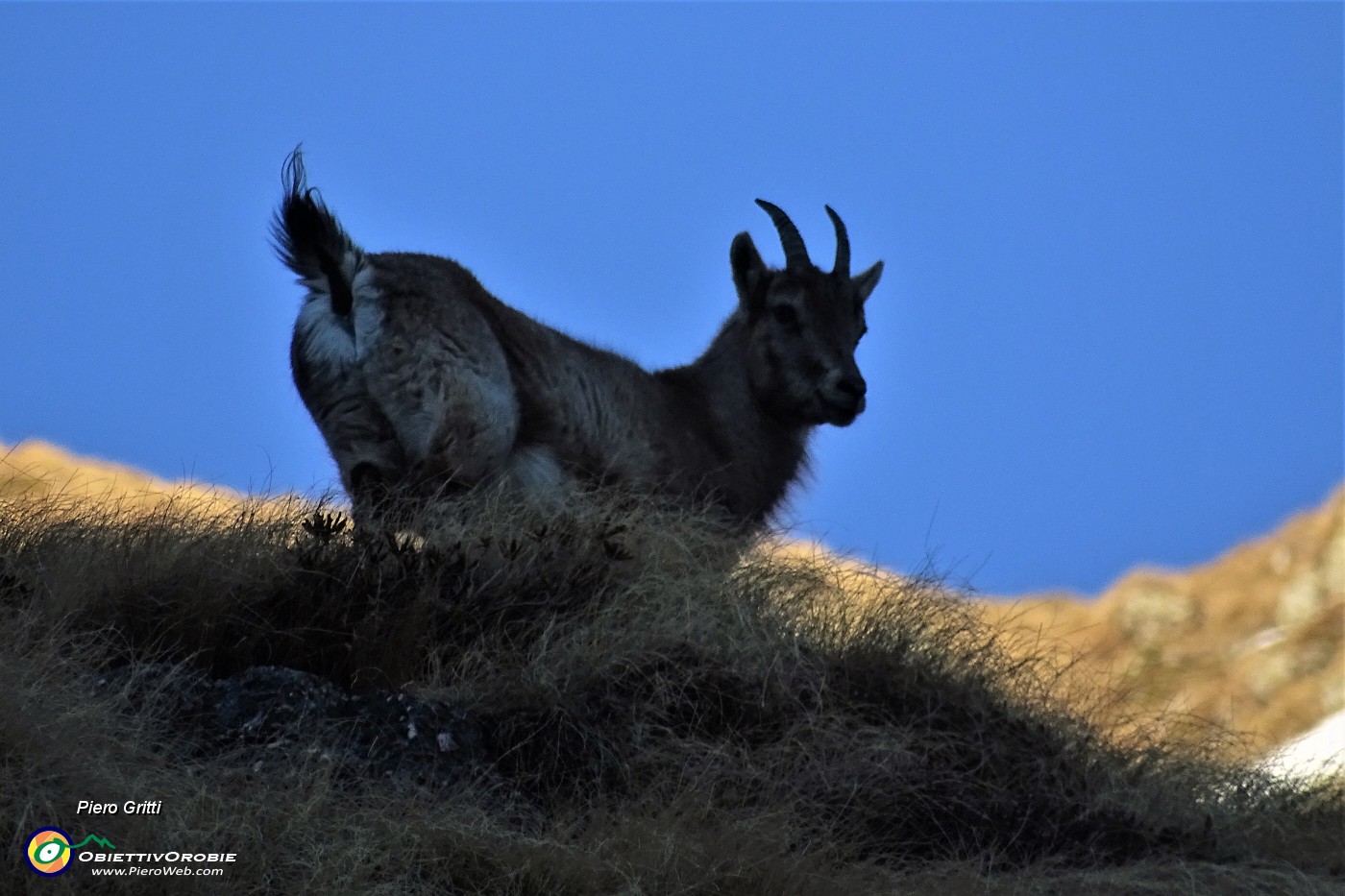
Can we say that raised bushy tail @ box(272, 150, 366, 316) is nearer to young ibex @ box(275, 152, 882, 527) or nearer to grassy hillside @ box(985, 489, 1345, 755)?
young ibex @ box(275, 152, 882, 527)

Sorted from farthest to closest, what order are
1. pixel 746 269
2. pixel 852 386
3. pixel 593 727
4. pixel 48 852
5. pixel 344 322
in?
pixel 746 269, pixel 852 386, pixel 344 322, pixel 593 727, pixel 48 852

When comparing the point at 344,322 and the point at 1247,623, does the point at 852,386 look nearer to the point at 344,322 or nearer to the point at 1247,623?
the point at 344,322

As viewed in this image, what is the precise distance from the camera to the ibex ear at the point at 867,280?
11766 mm

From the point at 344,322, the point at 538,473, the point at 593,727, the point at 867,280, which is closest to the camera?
the point at 593,727

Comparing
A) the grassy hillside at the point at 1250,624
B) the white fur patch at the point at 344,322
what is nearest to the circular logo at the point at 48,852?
the white fur patch at the point at 344,322

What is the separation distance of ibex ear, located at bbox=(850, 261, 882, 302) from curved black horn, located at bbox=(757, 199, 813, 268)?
0.58m

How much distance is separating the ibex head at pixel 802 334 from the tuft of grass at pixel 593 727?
6.21 ft

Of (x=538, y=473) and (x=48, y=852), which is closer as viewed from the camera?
(x=48, y=852)

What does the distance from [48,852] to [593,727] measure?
8.06 ft

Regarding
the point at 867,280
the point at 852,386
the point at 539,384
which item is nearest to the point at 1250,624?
the point at 867,280

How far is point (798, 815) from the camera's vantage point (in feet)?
22.4

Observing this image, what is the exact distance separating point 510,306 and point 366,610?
2.86 meters

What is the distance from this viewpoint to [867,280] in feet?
39.1

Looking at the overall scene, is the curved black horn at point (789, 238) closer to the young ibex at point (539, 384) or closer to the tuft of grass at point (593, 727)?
the young ibex at point (539, 384)
